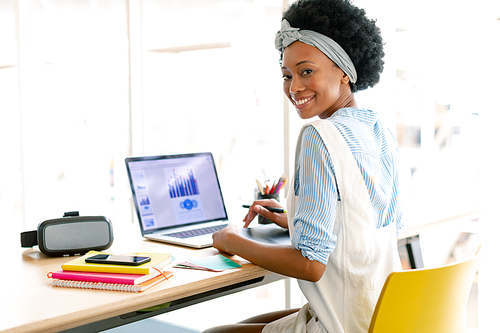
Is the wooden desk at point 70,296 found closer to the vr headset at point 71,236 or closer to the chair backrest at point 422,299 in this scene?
the vr headset at point 71,236

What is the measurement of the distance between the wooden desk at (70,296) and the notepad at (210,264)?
23 mm

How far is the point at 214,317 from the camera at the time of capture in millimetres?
2938

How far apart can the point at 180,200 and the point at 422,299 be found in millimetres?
1086

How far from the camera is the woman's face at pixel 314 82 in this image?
1.28 meters

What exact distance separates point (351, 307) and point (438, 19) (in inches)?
63.6

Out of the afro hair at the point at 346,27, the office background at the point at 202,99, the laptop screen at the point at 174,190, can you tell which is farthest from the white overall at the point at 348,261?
the office background at the point at 202,99

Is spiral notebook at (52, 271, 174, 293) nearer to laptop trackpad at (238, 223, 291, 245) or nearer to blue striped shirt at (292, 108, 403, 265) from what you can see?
blue striped shirt at (292, 108, 403, 265)

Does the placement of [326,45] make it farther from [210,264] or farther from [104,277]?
[104,277]

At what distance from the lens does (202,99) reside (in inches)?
110

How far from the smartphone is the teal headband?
0.70 meters

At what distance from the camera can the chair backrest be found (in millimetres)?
928

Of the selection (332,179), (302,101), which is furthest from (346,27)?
(332,179)

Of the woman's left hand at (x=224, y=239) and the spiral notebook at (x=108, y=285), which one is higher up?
the woman's left hand at (x=224, y=239)

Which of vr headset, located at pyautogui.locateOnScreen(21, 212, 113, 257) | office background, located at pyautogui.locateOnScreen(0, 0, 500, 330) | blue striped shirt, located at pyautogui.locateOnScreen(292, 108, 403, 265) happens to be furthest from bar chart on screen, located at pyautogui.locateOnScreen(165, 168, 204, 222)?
blue striped shirt, located at pyautogui.locateOnScreen(292, 108, 403, 265)
